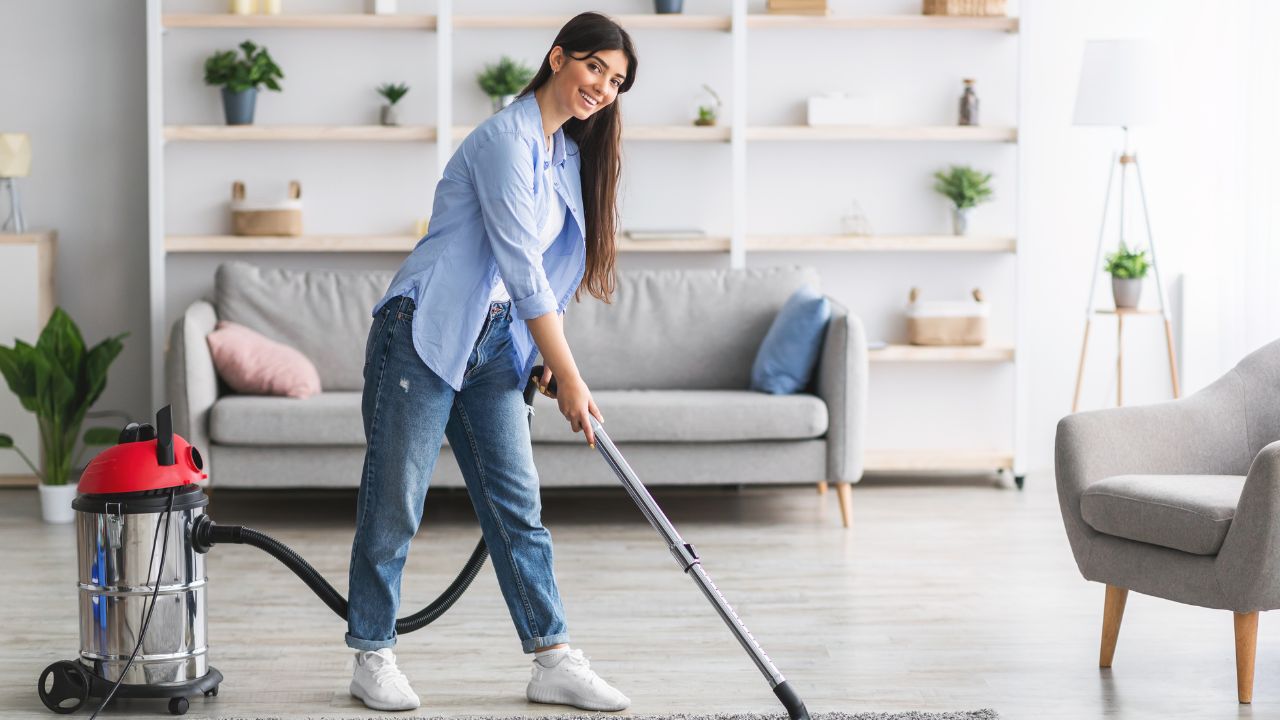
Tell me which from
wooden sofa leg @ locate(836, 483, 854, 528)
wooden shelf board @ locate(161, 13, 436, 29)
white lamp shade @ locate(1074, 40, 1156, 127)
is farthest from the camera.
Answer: wooden shelf board @ locate(161, 13, 436, 29)

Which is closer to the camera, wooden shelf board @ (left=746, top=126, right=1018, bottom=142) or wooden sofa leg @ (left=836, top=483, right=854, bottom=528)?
wooden sofa leg @ (left=836, top=483, right=854, bottom=528)

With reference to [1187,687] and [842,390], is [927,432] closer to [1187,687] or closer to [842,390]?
[842,390]

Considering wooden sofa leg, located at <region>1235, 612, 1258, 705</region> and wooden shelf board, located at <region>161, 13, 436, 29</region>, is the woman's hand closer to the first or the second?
wooden sofa leg, located at <region>1235, 612, 1258, 705</region>

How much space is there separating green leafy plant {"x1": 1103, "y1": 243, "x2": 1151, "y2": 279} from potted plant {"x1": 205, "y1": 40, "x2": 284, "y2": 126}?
303cm

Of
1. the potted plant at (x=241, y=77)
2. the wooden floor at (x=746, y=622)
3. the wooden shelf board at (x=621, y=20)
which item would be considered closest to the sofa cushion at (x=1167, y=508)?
the wooden floor at (x=746, y=622)

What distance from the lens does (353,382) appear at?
15.1 feet

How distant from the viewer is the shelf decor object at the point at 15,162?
4.69 metres

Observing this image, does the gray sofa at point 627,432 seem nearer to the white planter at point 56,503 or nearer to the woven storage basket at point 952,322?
the white planter at point 56,503

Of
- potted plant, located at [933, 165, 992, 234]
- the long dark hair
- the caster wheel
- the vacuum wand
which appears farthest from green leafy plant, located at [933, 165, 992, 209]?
the caster wheel

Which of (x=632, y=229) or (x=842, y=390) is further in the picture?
(x=632, y=229)

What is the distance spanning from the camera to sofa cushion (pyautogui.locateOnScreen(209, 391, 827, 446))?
13.3 ft

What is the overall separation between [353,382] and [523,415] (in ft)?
7.68

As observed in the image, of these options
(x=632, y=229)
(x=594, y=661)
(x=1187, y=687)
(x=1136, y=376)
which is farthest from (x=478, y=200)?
(x=1136, y=376)

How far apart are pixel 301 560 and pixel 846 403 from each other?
6.84 feet
